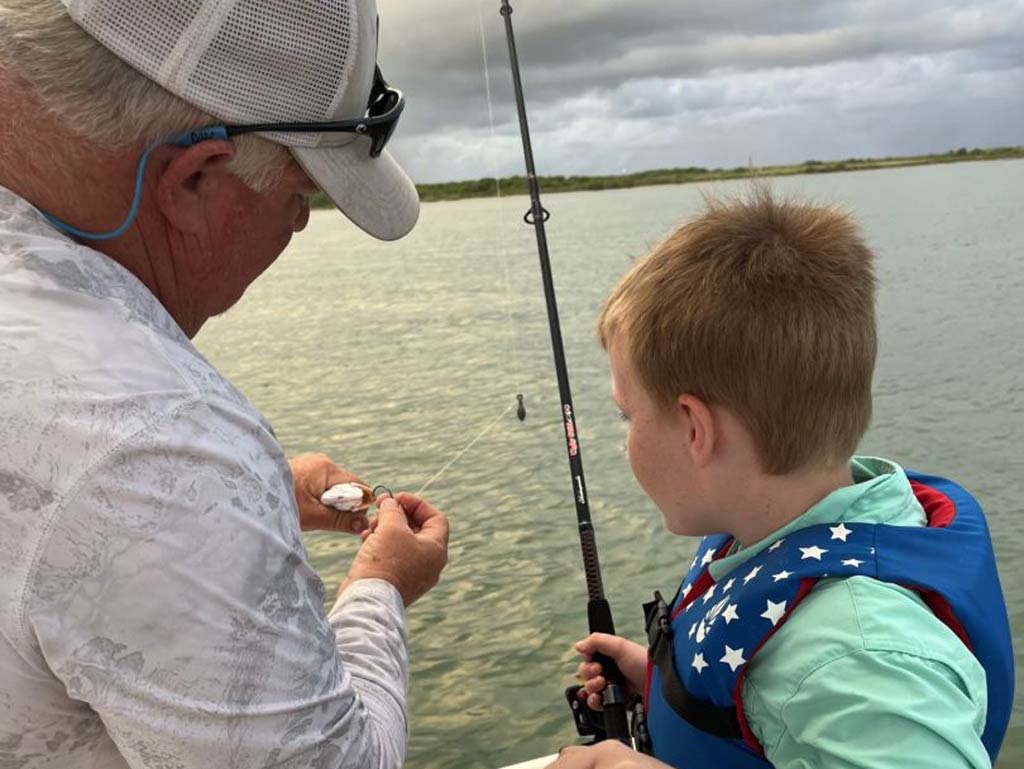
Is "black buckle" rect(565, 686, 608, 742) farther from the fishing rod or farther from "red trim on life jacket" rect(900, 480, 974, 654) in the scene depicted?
"red trim on life jacket" rect(900, 480, 974, 654)

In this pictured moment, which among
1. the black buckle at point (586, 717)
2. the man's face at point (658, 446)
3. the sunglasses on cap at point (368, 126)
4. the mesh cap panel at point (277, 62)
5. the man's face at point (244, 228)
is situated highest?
the mesh cap panel at point (277, 62)

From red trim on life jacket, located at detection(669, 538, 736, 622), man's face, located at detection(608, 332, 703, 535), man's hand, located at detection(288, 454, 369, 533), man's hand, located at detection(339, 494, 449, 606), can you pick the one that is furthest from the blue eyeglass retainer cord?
red trim on life jacket, located at detection(669, 538, 736, 622)

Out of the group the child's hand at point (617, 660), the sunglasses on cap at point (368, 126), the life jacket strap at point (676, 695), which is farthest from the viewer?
the child's hand at point (617, 660)

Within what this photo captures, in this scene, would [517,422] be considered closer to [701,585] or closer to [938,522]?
[701,585]

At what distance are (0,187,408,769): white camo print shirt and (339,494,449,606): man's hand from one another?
1.38ft

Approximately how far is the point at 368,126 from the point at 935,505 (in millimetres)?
1013

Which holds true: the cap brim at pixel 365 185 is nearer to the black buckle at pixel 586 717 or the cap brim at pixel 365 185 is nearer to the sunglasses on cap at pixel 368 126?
the sunglasses on cap at pixel 368 126

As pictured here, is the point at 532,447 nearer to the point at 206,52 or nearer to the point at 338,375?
the point at 338,375

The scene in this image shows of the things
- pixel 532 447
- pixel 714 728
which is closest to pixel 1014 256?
pixel 532 447

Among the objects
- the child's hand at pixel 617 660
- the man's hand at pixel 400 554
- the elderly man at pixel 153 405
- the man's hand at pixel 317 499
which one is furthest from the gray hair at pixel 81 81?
the child's hand at pixel 617 660

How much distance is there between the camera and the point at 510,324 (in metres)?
13.3

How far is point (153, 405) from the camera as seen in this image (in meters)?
1.02

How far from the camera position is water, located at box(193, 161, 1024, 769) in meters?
4.52

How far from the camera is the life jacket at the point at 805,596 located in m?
1.36
